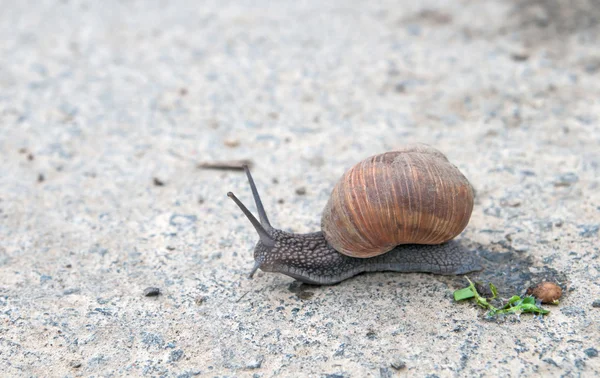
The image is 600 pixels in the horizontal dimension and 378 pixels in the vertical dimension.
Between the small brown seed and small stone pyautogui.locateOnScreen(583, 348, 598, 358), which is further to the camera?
the small brown seed

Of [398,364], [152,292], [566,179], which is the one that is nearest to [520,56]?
[566,179]

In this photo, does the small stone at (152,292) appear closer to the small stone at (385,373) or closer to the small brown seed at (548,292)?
Answer: the small stone at (385,373)

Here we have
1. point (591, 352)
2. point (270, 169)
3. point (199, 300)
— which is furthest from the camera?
point (270, 169)

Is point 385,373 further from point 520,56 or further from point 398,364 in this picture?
point 520,56

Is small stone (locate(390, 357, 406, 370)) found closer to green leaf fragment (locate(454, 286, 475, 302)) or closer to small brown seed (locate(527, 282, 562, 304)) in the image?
green leaf fragment (locate(454, 286, 475, 302))

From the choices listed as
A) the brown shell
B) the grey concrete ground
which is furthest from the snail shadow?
the brown shell
